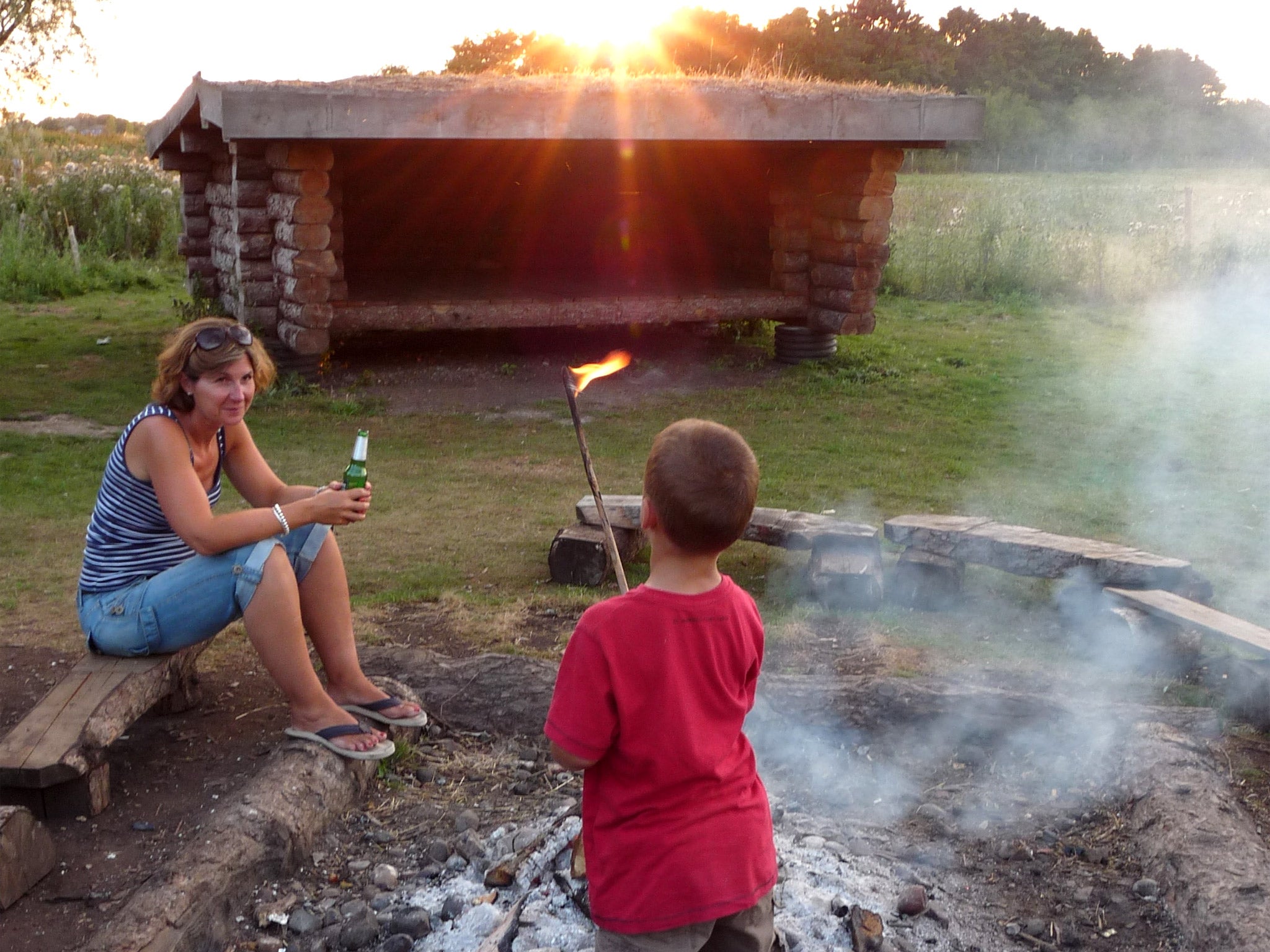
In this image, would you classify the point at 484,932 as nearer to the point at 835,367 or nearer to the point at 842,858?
the point at 842,858

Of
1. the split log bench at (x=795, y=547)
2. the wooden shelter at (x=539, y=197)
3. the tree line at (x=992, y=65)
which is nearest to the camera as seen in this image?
the split log bench at (x=795, y=547)

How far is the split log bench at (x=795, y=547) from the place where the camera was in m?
5.14

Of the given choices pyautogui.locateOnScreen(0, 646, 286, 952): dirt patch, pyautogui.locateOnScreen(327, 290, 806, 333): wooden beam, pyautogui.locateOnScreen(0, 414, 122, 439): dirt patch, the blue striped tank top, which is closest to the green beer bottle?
the blue striped tank top

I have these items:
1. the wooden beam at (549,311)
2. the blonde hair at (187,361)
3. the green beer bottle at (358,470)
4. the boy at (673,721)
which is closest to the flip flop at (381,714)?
the green beer bottle at (358,470)

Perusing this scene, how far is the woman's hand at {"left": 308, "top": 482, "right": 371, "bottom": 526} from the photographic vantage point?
3199mm

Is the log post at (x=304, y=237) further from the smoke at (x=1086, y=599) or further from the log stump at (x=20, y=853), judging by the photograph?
the log stump at (x=20, y=853)

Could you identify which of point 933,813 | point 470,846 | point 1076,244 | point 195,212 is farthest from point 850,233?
point 470,846

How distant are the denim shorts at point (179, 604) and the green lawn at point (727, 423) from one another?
1.45m

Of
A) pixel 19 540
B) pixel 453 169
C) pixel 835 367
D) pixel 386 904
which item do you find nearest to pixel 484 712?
pixel 386 904

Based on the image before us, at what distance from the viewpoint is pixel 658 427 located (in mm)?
8766

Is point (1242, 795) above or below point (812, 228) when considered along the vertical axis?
below

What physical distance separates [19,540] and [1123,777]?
Result: 207 inches

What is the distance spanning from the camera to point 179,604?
3.27 m

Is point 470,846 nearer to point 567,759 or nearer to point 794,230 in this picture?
point 567,759
